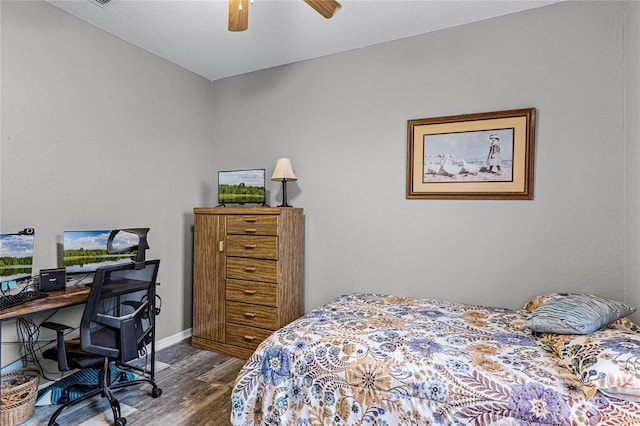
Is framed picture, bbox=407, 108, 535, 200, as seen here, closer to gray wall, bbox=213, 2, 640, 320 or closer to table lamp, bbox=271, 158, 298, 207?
gray wall, bbox=213, 2, 640, 320

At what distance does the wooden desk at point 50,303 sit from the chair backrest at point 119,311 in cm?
16

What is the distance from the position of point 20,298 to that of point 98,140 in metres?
1.33

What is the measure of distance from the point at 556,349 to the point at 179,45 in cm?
352

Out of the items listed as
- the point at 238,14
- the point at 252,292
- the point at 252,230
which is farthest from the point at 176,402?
→ the point at 238,14

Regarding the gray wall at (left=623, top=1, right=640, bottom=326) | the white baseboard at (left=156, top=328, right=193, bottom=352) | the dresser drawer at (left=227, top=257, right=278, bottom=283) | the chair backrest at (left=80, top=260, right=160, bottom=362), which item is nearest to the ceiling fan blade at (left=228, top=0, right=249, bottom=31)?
the chair backrest at (left=80, top=260, right=160, bottom=362)

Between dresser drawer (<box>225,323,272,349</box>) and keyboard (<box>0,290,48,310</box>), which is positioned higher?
keyboard (<box>0,290,48,310</box>)

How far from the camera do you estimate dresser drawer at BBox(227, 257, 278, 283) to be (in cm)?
294

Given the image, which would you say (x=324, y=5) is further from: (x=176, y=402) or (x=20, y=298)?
(x=176, y=402)

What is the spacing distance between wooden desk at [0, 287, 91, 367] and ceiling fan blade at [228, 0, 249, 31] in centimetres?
190

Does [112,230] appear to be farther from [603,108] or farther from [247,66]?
[603,108]

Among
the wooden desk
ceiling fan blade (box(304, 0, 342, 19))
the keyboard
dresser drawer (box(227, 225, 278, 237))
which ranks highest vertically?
ceiling fan blade (box(304, 0, 342, 19))

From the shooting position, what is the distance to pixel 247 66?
138 inches

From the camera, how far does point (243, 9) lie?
1.84 metres

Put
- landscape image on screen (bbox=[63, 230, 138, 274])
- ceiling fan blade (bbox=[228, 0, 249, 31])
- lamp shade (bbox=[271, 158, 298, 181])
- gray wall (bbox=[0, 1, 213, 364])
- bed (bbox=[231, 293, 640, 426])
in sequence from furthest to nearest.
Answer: lamp shade (bbox=[271, 158, 298, 181]), landscape image on screen (bbox=[63, 230, 138, 274]), gray wall (bbox=[0, 1, 213, 364]), ceiling fan blade (bbox=[228, 0, 249, 31]), bed (bbox=[231, 293, 640, 426])
